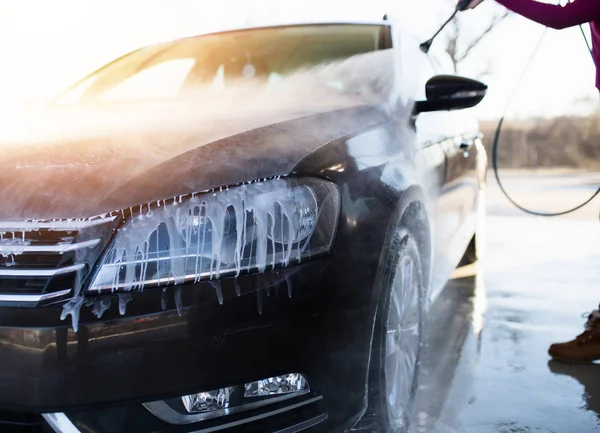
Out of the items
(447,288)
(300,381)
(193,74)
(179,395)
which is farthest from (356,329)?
(447,288)

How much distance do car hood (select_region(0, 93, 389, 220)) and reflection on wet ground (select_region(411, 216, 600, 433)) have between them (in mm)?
1048

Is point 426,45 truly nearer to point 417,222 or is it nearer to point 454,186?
point 454,186

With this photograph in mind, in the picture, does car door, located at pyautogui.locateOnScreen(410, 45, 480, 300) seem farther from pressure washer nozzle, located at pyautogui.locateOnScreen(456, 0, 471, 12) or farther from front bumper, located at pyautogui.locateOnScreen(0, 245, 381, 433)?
front bumper, located at pyautogui.locateOnScreen(0, 245, 381, 433)

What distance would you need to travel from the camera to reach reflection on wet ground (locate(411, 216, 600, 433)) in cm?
202

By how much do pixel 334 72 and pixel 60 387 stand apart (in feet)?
4.75

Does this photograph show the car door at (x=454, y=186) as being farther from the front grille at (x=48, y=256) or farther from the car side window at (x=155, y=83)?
the front grille at (x=48, y=256)

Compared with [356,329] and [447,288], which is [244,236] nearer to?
[356,329]

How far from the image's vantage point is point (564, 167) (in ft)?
29.0

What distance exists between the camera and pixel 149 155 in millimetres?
1272

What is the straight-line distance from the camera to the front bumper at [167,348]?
1.07 metres

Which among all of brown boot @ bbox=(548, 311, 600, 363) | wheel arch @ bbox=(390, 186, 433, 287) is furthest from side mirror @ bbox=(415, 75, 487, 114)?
brown boot @ bbox=(548, 311, 600, 363)

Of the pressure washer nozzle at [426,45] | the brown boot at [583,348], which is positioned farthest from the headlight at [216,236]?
the pressure washer nozzle at [426,45]

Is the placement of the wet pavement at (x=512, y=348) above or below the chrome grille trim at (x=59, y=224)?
below

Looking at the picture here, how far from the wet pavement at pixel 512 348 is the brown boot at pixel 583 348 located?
0.04 m
